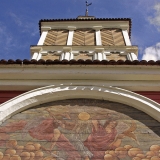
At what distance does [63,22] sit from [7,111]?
9.11m

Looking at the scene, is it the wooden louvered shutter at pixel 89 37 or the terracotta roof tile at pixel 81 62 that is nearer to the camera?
the terracotta roof tile at pixel 81 62

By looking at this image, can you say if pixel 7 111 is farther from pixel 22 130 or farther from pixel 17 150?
pixel 17 150

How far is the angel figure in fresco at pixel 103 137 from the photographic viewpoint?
5.66 meters

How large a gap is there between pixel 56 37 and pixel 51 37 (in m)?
0.23

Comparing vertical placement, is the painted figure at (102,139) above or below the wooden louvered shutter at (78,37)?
below

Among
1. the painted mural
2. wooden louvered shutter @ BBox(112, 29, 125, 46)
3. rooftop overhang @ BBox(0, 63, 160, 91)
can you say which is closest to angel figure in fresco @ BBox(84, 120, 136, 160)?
the painted mural

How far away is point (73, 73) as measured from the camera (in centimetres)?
700

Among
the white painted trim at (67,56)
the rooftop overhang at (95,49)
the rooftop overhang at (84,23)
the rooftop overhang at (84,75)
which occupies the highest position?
the rooftop overhang at (84,23)

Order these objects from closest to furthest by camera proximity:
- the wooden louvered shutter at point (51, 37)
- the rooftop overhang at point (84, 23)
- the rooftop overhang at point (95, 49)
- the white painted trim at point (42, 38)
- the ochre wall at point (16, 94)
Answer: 1. the ochre wall at point (16, 94)
2. the rooftop overhang at point (95, 49)
3. the white painted trim at point (42, 38)
4. the wooden louvered shutter at point (51, 37)
5. the rooftop overhang at point (84, 23)

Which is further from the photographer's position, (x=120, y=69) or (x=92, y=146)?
(x=120, y=69)

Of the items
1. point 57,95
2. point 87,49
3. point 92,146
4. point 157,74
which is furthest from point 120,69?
point 87,49

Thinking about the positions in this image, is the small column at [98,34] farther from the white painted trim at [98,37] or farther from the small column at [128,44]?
the small column at [128,44]

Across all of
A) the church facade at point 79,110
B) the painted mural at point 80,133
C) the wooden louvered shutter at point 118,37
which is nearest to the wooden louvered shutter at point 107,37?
the wooden louvered shutter at point 118,37

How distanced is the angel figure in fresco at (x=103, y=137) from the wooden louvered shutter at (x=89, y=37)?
6.77 meters
